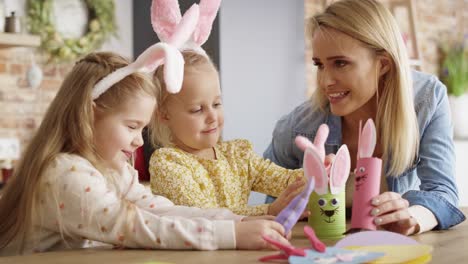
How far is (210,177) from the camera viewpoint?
1749mm

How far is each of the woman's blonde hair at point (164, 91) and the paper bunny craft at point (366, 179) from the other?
47cm

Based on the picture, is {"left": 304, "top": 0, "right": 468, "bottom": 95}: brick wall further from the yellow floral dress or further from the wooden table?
the wooden table

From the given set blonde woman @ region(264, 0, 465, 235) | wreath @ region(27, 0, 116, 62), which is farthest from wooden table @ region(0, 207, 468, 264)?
wreath @ region(27, 0, 116, 62)

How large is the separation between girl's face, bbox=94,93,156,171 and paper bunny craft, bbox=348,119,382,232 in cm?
45

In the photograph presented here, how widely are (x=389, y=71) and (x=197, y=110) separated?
0.57 m

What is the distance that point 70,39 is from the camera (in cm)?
457

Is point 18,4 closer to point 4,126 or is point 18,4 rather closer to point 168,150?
point 4,126

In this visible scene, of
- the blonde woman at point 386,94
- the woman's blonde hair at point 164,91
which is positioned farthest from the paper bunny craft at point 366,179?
the woman's blonde hair at point 164,91

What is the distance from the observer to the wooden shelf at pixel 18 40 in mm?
4062

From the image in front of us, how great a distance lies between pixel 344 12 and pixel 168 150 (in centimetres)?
61

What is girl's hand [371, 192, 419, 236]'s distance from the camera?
4.68ft

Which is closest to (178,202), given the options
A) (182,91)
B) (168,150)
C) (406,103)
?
(168,150)

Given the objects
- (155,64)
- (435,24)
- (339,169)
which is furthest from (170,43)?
(435,24)

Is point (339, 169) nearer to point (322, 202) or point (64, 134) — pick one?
point (322, 202)
